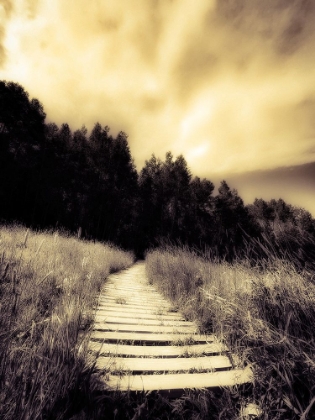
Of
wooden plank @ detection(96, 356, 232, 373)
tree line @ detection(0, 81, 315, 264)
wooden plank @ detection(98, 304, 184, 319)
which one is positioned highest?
tree line @ detection(0, 81, 315, 264)

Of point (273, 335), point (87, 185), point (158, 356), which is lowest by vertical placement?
point (158, 356)

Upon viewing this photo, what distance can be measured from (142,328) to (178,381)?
1.03 m

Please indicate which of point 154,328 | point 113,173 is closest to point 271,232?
point 154,328

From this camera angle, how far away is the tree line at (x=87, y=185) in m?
17.5

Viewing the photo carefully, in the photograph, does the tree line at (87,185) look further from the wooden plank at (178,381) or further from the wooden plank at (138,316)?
the wooden plank at (178,381)

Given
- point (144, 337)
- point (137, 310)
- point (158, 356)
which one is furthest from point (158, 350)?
point (137, 310)

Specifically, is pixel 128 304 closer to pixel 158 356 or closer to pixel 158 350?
pixel 158 350

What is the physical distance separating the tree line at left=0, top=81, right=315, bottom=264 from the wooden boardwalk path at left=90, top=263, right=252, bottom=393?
9.87 metres

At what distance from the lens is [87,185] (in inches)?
819

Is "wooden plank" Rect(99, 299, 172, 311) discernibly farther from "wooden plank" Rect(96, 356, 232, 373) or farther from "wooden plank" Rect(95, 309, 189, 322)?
"wooden plank" Rect(96, 356, 232, 373)

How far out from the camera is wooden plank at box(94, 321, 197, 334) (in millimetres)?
2125

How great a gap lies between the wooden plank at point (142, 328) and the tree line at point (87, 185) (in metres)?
9.72

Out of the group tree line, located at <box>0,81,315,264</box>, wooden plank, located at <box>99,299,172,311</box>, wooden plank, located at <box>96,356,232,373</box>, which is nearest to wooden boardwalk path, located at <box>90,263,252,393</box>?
wooden plank, located at <box>96,356,232,373</box>

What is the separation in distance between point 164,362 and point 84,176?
21072mm
